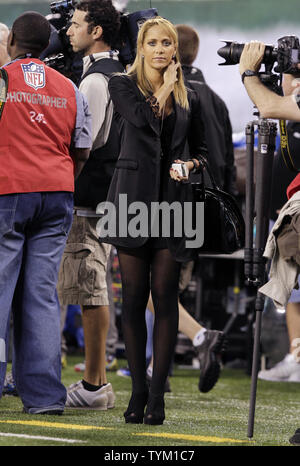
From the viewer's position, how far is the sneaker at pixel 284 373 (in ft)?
24.2

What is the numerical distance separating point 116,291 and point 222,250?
450cm

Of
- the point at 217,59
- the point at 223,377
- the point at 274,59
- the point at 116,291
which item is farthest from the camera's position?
the point at 217,59

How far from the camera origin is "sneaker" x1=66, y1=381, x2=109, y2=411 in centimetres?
501

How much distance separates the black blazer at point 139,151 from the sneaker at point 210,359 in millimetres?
1581

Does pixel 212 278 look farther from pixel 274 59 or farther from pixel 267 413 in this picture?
pixel 274 59

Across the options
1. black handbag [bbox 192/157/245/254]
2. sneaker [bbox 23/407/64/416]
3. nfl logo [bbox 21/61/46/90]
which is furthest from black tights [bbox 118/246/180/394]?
nfl logo [bbox 21/61/46/90]

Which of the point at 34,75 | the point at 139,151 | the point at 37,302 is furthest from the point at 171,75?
the point at 37,302

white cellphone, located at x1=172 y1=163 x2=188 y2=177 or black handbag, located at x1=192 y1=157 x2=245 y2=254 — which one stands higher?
white cellphone, located at x1=172 y1=163 x2=188 y2=177

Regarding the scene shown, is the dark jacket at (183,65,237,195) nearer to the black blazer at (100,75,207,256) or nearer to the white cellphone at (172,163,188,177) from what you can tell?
the black blazer at (100,75,207,256)

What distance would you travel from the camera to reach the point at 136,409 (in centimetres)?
436

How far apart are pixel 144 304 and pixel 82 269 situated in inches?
28.7

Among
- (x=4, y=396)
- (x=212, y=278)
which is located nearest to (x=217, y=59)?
(x=212, y=278)

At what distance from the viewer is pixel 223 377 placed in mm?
7766

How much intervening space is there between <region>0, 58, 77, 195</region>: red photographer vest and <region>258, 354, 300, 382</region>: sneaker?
3.31 m
